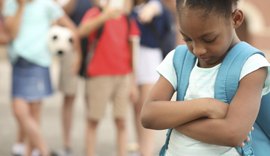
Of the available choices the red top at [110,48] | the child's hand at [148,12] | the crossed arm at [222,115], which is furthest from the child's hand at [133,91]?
the crossed arm at [222,115]

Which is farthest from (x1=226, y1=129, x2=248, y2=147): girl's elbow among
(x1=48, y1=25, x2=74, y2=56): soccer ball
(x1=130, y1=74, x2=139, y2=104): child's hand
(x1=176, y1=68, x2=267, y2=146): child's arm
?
(x1=130, y1=74, x2=139, y2=104): child's hand

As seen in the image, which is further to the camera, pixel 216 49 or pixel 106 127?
pixel 106 127

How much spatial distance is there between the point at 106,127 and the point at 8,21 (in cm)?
260

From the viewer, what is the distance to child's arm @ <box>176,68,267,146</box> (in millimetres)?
1979

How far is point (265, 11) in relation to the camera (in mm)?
21438

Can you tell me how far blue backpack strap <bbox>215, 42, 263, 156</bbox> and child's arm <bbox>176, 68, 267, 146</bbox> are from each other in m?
0.03

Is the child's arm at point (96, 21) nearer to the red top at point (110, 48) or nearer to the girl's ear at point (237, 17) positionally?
the red top at point (110, 48)

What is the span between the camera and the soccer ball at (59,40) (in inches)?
196

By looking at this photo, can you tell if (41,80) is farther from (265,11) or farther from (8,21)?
(265,11)

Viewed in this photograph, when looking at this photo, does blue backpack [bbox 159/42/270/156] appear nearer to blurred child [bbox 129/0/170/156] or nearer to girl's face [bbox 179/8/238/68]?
girl's face [bbox 179/8/238/68]

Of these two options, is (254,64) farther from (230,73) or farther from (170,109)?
(170,109)

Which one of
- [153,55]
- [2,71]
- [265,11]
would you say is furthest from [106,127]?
[265,11]

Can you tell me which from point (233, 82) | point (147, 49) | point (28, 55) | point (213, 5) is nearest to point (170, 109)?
point (233, 82)

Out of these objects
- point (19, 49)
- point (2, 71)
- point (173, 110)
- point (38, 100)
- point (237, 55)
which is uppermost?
point (237, 55)
